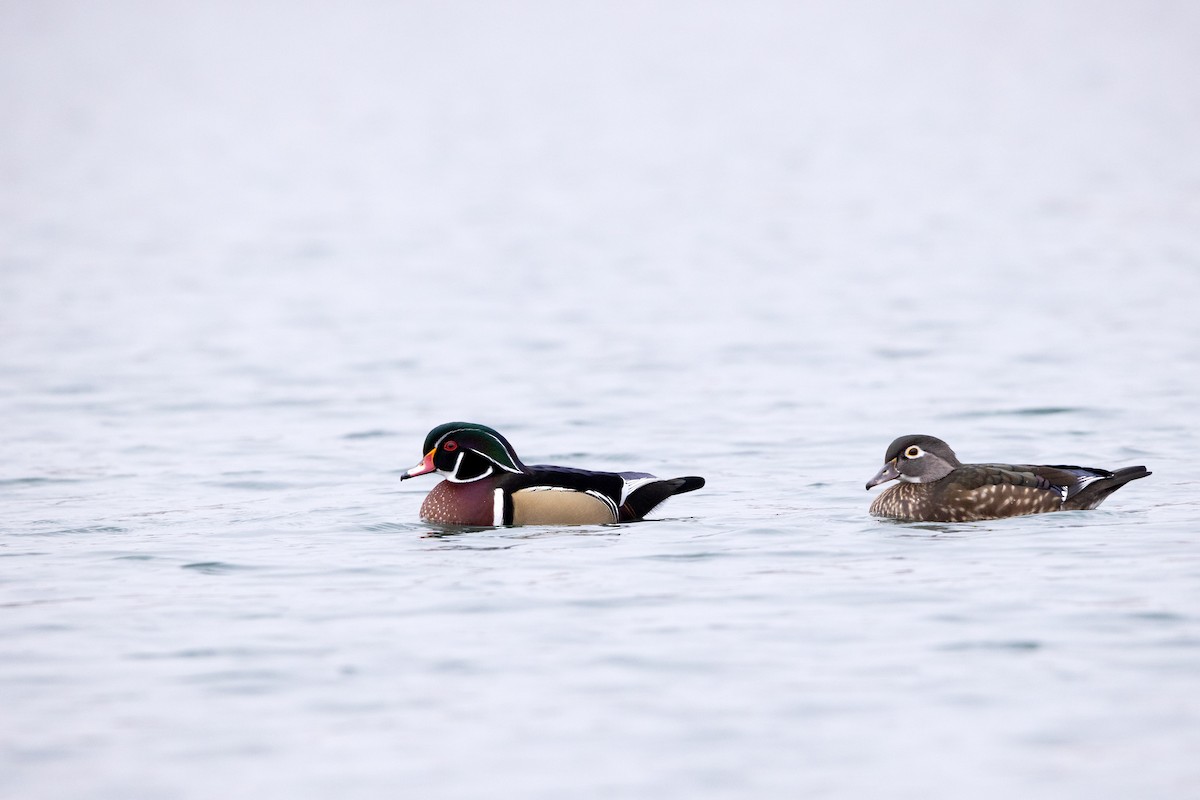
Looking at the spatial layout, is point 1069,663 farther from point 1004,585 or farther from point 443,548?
point 443,548

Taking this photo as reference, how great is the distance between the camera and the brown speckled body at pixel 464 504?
1384 centimetres

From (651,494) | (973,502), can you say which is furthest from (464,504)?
(973,502)

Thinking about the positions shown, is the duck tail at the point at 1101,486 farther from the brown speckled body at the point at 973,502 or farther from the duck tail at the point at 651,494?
the duck tail at the point at 651,494

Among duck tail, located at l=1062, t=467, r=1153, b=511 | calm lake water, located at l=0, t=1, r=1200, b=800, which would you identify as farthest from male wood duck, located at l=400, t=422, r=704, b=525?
duck tail, located at l=1062, t=467, r=1153, b=511

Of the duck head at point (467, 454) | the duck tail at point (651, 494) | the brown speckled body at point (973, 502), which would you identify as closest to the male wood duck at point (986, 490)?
the brown speckled body at point (973, 502)

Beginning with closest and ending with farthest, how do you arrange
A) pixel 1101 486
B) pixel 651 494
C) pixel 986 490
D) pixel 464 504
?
pixel 986 490
pixel 1101 486
pixel 464 504
pixel 651 494

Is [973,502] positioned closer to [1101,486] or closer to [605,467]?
[1101,486]

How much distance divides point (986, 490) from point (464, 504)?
3583mm

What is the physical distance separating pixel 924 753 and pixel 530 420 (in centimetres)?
1164

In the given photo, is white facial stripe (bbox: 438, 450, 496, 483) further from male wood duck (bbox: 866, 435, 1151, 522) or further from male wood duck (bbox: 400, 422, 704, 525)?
male wood duck (bbox: 866, 435, 1151, 522)

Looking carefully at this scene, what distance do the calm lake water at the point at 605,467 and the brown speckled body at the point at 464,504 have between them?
0.21 metres

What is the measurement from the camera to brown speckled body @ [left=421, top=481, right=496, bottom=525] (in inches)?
545

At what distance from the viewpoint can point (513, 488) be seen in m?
13.9

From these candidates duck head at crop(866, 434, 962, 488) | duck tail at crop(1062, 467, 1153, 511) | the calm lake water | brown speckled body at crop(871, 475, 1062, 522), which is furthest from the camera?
duck head at crop(866, 434, 962, 488)
